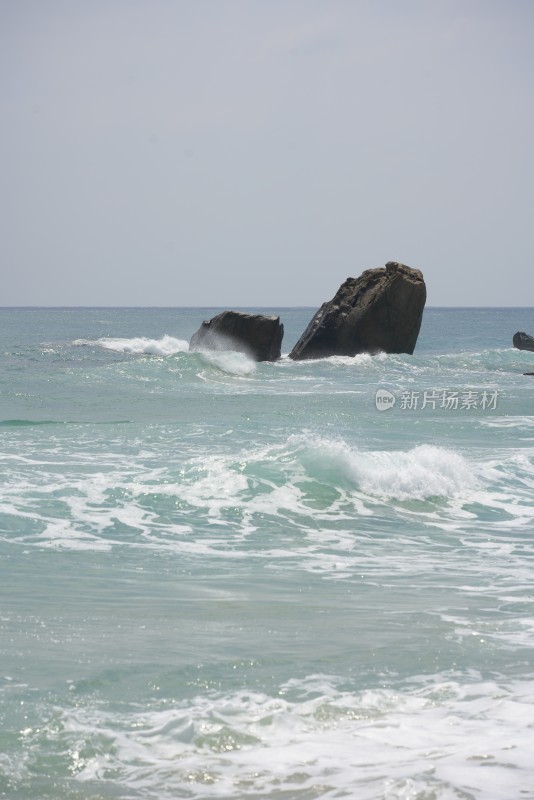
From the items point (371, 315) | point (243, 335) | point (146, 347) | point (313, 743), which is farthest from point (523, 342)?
point (313, 743)

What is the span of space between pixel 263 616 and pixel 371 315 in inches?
1094

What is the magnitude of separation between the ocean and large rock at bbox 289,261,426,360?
56.2 ft

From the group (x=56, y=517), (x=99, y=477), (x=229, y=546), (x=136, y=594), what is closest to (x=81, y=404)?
(x=99, y=477)

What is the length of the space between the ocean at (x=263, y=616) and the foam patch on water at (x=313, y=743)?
12 mm

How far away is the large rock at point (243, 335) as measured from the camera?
33219 mm

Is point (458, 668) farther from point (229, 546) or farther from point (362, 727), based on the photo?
point (229, 546)

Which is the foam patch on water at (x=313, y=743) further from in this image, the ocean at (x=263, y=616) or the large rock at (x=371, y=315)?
the large rock at (x=371, y=315)

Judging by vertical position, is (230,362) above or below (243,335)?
below

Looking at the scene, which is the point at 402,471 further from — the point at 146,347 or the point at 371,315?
the point at 146,347

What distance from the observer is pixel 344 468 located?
1152 cm

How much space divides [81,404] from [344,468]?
413 inches

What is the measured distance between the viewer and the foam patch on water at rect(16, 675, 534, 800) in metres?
3.99

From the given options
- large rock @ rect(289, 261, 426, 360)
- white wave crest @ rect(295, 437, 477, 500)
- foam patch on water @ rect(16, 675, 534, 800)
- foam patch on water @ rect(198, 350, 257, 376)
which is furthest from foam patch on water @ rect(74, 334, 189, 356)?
foam patch on water @ rect(16, 675, 534, 800)

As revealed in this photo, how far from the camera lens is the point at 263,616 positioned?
6367 millimetres
